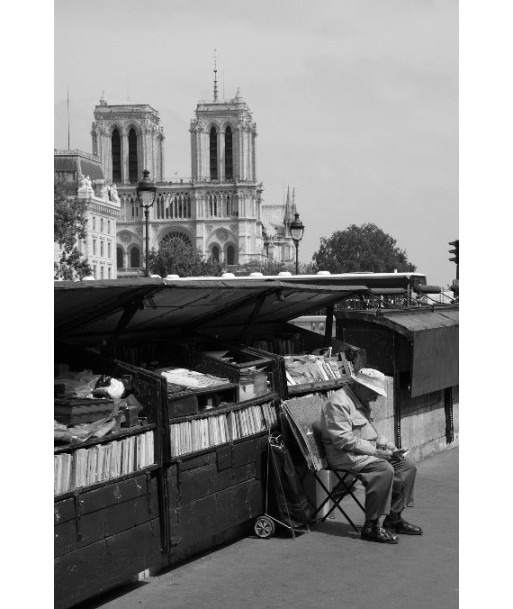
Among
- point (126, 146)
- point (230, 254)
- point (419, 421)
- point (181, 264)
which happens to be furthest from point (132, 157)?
point (419, 421)

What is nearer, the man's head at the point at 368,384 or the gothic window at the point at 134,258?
the man's head at the point at 368,384

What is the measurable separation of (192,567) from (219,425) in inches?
35.5

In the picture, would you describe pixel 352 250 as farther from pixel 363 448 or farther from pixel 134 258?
pixel 363 448

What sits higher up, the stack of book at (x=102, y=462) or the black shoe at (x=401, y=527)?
the stack of book at (x=102, y=462)

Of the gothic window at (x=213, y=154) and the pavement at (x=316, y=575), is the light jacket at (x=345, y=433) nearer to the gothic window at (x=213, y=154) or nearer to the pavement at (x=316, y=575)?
the pavement at (x=316, y=575)

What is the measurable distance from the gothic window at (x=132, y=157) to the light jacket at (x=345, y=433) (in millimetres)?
138566

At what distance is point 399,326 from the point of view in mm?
9586

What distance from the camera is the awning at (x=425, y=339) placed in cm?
961

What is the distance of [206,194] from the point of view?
157 metres

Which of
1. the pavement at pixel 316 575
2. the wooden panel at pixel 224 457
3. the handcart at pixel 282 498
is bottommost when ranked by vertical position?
the pavement at pixel 316 575

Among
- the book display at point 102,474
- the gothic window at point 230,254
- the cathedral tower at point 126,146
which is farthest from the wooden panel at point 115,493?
the gothic window at point 230,254
